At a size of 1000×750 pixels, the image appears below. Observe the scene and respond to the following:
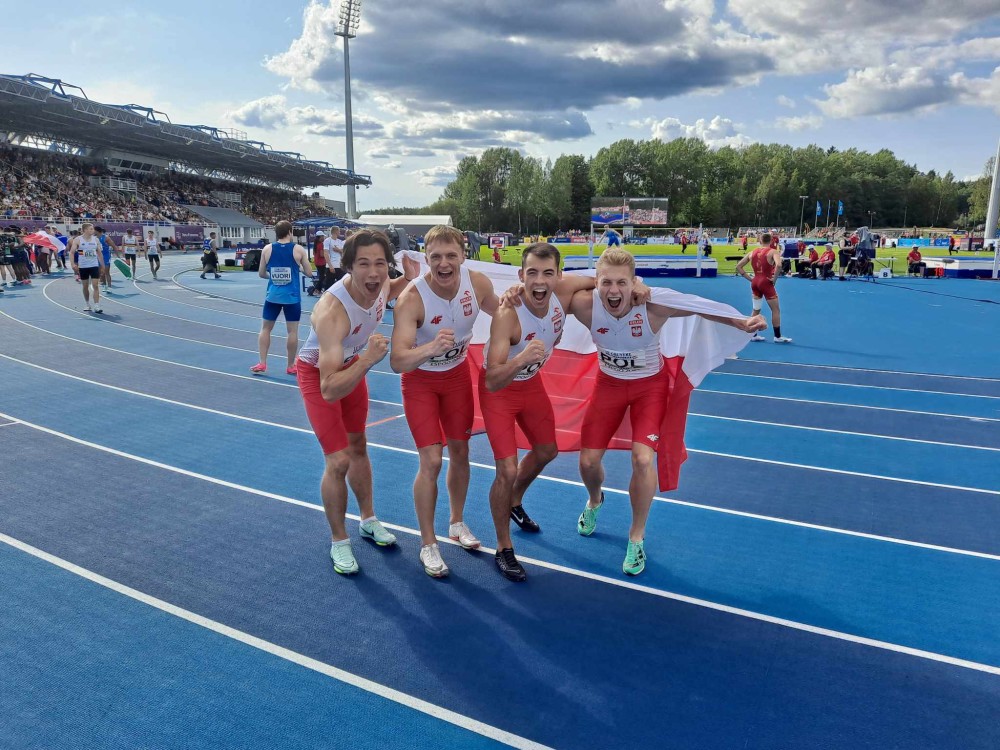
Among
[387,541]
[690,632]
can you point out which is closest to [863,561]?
[690,632]

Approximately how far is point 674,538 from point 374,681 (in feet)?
8.20

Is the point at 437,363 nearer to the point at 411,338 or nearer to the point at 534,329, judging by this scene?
the point at 411,338

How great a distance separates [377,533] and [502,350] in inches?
65.5

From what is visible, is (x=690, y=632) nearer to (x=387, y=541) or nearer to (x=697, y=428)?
(x=387, y=541)

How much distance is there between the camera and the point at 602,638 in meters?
3.59

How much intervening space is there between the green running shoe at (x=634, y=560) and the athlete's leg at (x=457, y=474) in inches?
46.0

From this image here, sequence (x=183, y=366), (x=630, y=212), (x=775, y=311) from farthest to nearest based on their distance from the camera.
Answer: (x=630, y=212) < (x=775, y=311) < (x=183, y=366)

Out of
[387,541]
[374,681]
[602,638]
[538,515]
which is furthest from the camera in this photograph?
[538,515]

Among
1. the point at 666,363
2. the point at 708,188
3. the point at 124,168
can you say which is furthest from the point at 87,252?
the point at 708,188

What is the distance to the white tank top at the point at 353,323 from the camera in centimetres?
399

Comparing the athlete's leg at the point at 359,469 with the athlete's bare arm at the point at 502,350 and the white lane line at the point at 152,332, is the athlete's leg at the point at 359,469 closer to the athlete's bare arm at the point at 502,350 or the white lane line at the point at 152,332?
the athlete's bare arm at the point at 502,350

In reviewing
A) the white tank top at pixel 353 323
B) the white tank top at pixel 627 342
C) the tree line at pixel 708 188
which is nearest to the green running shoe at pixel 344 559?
the white tank top at pixel 353 323

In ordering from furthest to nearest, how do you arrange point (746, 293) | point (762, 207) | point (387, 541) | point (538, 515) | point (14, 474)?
point (762, 207) → point (746, 293) → point (14, 474) → point (538, 515) → point (387, 541)

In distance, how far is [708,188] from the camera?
108188mm
